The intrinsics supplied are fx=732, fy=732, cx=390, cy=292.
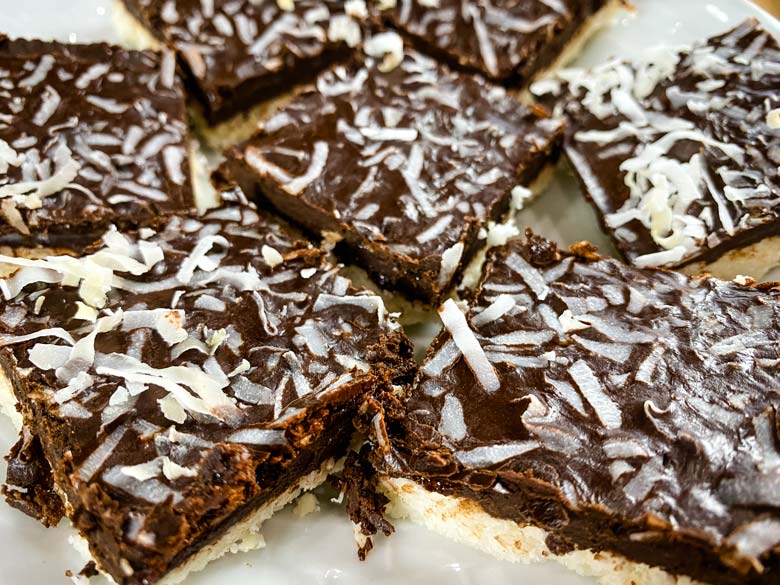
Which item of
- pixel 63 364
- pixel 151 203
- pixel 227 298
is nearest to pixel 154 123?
pixel 151 203

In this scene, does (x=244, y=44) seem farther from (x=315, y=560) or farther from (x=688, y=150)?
(x=315, y=560)

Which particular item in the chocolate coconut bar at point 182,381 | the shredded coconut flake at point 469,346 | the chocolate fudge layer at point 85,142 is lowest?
the shredded coconut flake at point 469,346

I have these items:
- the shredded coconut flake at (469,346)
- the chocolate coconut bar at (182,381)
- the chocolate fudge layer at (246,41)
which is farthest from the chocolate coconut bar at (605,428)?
the chocolate fudge layer at (246,41)

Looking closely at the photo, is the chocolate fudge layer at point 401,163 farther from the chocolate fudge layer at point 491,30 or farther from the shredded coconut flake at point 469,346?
the shredded coconut flake at point 469,346

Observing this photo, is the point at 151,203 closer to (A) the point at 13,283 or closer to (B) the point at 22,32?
(A) the point at 13,283

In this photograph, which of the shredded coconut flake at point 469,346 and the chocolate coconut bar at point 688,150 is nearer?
the shredded coconut flake at point 469,346

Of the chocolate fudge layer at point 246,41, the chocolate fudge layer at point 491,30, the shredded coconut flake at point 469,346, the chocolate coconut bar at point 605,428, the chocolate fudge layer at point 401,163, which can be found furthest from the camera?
the chocolate fudge layer at point 491,30
